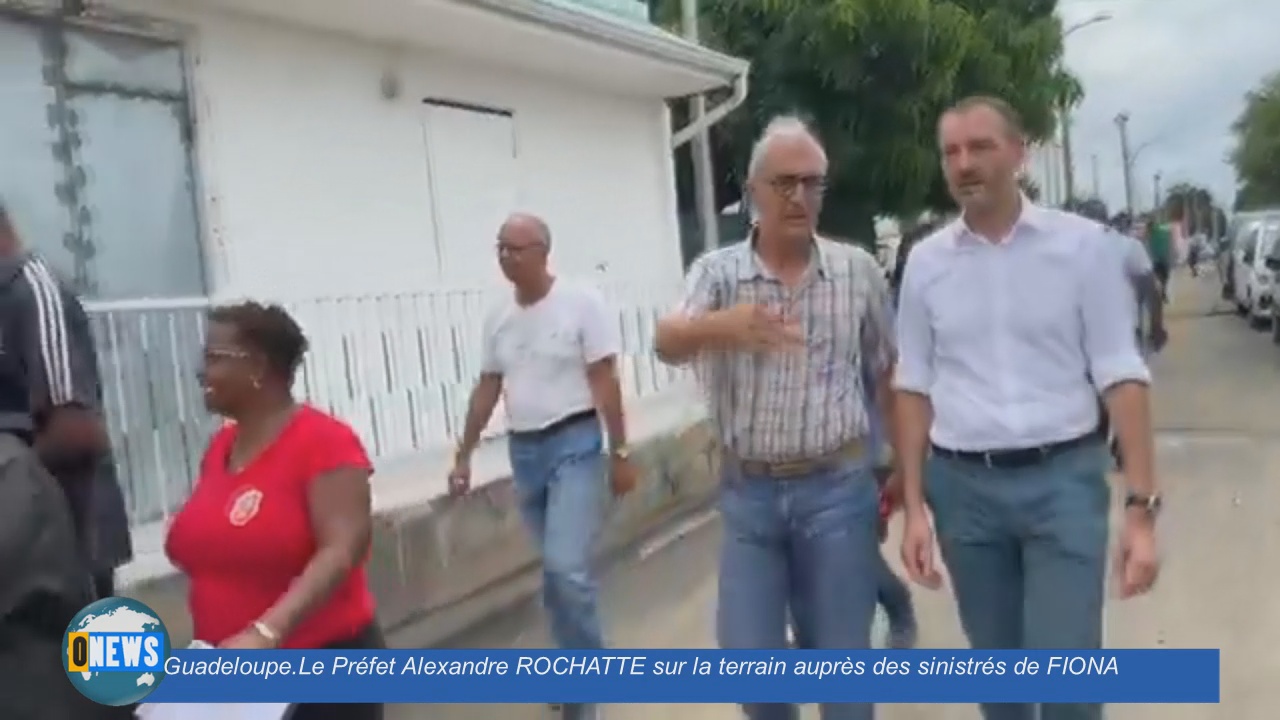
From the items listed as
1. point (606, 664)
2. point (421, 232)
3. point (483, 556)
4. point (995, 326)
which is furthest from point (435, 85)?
point (995, 326)

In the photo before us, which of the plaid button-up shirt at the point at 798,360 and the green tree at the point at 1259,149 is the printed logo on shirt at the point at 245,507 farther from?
the green tree at the point at 1259,149

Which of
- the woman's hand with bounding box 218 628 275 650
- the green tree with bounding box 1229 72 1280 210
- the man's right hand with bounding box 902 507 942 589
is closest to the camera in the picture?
the woman's hand with bounding box 218 628 275 650

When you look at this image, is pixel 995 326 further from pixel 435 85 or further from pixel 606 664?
pixel 435 85

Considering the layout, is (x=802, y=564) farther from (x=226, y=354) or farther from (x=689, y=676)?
(x=226, y=354)

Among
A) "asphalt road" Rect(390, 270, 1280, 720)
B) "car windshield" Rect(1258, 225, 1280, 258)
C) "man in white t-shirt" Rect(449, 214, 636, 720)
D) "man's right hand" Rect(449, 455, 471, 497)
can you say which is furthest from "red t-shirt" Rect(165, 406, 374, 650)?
"car windshield" Rect(1258, 225, 1280, 258)

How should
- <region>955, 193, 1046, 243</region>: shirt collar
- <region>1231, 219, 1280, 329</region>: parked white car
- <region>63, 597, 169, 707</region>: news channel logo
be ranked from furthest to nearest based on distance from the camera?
<region>1231, 219, 1280, 329</region>: parked white car
<region>955, 193, 1046, 243</region>: shirt collar
<region>63, 597, 169, 707</region>: news channel logo

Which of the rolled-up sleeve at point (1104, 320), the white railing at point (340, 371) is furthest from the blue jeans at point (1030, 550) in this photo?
the white railing at point (340, 371)

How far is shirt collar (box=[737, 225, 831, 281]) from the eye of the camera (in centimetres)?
428

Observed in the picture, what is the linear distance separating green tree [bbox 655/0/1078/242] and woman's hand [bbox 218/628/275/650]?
1559 centimetres

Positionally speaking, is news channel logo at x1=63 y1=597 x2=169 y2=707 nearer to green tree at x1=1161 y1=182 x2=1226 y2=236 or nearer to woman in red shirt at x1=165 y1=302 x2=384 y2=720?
woman in red shirt at x1=165 y1=302 x2=384 y2=720

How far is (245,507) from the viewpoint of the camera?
11.4ft

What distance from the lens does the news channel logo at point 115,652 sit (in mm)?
3086

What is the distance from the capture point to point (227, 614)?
11.5 ft

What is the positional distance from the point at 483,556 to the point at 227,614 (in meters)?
4.88
